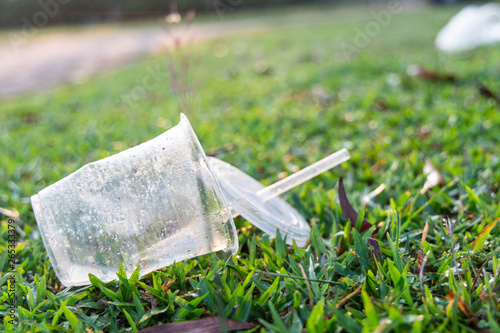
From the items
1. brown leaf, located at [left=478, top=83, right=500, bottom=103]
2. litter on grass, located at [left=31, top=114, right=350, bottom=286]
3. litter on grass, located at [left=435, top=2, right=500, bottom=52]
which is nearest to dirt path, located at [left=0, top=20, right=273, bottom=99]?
litter on grass, located at [left=435, top=2, right=500, bottom=52]

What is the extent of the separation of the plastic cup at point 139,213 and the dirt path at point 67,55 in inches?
158

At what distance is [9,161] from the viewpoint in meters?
2.55

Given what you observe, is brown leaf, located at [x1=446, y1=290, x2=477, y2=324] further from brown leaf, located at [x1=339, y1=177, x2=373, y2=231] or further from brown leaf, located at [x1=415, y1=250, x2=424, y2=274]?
brown leaf, located at [x1=339, y1=177, x2=373, y2=231]

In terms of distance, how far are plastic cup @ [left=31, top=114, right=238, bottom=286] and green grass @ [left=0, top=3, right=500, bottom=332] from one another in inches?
2.9

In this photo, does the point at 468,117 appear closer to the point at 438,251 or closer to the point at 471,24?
the point at 438,251

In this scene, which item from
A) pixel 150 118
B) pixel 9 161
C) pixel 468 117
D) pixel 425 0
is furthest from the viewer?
pixel 425 0

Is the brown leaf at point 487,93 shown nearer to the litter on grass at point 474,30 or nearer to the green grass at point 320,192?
the green grass at point 320,192

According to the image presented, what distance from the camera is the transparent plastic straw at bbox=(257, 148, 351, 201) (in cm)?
134

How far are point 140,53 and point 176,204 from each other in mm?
8756

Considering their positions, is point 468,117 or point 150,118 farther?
point 150,118

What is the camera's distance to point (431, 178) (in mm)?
1747

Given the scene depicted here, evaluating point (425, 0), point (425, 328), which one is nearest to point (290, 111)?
point (425, 328)

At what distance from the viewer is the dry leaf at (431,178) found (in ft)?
5.52

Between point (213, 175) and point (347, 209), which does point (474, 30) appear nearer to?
point (347, 209)
